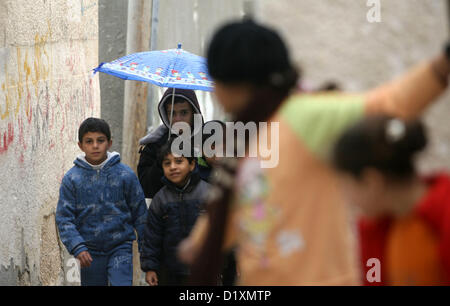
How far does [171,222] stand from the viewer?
4.82m

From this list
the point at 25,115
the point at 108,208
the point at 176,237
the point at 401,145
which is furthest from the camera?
the point at 25,115

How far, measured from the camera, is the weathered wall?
3049 millimetres

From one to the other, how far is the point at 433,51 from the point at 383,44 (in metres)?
0.21

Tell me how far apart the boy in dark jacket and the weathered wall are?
1777 mm

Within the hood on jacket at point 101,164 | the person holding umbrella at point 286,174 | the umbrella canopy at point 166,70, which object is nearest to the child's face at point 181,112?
the umbrella canopy at point 166,70

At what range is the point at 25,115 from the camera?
646 centimetres

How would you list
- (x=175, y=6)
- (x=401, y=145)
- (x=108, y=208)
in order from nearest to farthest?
1. (x=401, y=145)
2. (x=108, y=208)
3. (x=175, y=6)

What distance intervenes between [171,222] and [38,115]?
2.31m

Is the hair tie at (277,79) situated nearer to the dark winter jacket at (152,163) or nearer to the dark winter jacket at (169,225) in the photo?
the dark winter jacket at (169,225)

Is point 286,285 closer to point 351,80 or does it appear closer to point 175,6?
point 351,80

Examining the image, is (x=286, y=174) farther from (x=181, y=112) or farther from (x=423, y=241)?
(x=181, y=112)

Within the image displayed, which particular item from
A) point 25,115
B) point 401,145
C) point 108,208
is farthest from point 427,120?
point 25,115

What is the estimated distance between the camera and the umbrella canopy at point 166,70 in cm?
550
